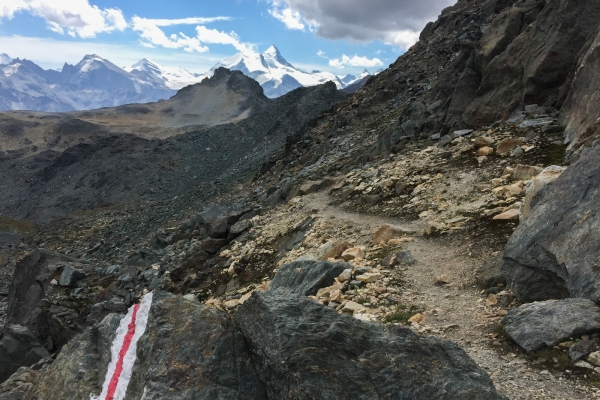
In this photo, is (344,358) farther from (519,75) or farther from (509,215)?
(519,75)

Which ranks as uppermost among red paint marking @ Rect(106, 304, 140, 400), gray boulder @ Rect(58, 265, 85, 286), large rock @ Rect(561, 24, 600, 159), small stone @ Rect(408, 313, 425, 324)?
large rock @ Rect(561, 24, 600, 159)

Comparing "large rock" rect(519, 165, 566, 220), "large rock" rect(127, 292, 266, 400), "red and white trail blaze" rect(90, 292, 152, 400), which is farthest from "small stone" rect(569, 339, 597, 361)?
"red and white trail blaze" rect(90, 292, 152, 400)

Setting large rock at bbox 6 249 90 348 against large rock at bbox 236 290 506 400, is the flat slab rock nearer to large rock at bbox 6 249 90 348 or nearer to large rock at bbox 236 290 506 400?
large rock at bbox 236 290 506 400

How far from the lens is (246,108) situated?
156 metres

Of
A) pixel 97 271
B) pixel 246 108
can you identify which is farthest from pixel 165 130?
pixel 97 271

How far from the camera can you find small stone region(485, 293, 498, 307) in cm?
902

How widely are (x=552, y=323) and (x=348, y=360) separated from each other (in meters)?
3.73

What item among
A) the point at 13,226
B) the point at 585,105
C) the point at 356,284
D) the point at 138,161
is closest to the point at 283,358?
the point at 356,284

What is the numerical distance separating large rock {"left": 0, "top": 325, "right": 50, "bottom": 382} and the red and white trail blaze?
14.5m

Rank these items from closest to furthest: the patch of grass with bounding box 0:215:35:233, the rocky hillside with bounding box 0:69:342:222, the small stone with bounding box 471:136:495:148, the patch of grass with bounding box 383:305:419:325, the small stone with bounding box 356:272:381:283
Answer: the patch of grass with bounding box 383:305:419:325 → the small stone with bounding box 356:272:381:283 → the small stone with bounding box 471:136:495:148 → the patch of grass with bounding box 0:215:35:233 → the rocky hillside with bounding box 0:69:342:222

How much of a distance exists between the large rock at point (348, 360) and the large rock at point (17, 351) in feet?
57.0

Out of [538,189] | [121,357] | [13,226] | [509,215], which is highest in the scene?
[538,189]

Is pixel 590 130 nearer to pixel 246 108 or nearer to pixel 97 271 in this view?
pixel 97 271

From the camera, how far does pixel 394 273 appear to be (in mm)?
11586
